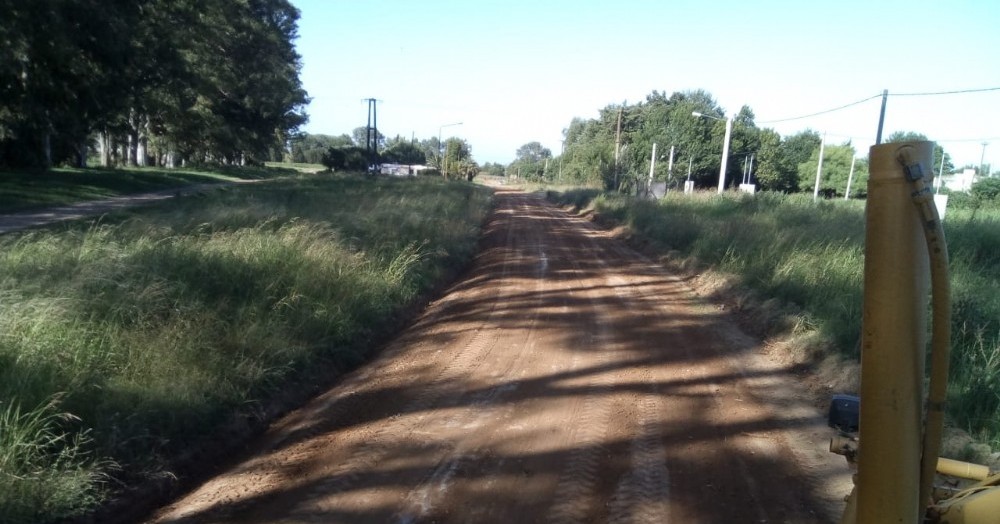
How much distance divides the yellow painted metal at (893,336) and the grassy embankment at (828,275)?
444 cm

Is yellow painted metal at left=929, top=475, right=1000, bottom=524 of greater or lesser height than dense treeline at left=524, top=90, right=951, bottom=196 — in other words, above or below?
below

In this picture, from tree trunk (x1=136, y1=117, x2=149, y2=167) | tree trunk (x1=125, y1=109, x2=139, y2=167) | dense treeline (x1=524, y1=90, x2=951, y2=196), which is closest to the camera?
tree trunk (x1=125, y1=109, x2=139, y2=167)

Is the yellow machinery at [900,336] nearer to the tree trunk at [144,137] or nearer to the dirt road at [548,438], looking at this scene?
the dirt road at [548,438]

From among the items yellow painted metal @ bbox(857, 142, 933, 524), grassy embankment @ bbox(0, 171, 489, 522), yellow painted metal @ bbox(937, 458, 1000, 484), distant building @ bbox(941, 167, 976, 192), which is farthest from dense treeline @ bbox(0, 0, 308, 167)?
distant building @ bbox(941, 167, 976, 192)

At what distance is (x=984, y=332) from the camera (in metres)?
7.10

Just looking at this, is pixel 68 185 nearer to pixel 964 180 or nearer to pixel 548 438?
pixel 548 438

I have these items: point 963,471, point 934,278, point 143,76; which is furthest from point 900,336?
point 143,76

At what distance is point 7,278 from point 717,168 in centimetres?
6224

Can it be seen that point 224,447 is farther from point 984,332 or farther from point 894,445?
point 984,332

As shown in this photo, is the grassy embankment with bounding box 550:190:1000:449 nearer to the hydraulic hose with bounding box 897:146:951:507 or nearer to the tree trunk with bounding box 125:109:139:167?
the hydraulic hose with bounding box 897:146:951:507

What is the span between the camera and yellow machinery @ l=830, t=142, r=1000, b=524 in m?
1.90

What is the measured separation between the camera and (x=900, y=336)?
1912 mm

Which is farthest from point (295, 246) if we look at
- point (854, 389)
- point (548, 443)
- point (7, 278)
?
point (854, 389)

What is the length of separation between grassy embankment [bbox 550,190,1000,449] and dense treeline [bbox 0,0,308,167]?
1852cm
